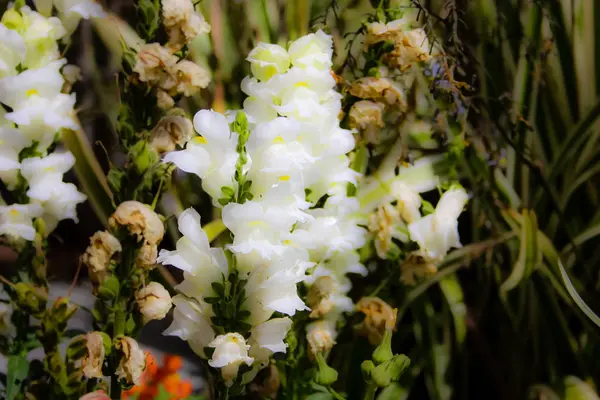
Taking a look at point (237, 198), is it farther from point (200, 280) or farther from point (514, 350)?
point (514, 350)

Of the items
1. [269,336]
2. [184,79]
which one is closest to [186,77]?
[184,79]

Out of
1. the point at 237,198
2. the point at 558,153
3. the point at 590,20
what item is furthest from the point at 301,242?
the point at 590,20

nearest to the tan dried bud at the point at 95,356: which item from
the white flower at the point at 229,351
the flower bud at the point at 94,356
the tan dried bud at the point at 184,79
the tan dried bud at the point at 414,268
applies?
the flower bud at the point at 94,356

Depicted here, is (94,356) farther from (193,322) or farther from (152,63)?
(152,63)

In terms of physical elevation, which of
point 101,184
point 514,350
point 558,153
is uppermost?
point 101,184

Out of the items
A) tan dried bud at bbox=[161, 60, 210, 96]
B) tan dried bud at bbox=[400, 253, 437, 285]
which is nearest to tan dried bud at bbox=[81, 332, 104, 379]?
tan dried bud at bbox=[161, 60, 210, 96]

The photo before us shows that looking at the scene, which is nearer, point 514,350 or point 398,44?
point 398,44
